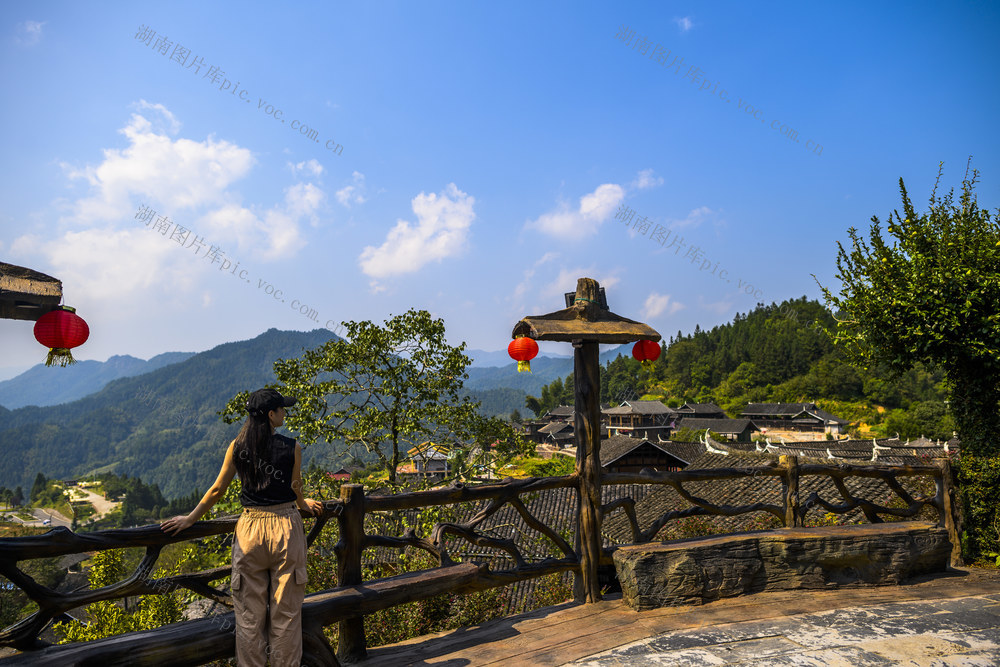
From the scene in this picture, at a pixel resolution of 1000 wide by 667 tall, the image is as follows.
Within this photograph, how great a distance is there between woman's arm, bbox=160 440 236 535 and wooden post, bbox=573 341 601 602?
8.07 ft

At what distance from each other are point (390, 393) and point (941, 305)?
7143 millimetres

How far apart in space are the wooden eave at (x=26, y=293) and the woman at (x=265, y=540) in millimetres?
960

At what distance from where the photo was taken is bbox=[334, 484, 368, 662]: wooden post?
3.24 meters

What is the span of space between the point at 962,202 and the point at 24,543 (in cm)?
848

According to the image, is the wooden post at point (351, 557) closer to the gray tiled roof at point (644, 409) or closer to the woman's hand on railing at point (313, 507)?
the woman's hand on railing at point (313, 507)

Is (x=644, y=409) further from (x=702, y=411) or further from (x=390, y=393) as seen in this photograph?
(x=390, y=393)

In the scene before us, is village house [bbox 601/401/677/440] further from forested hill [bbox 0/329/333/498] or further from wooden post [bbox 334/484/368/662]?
forested hill [bbox 0/329/333/498]

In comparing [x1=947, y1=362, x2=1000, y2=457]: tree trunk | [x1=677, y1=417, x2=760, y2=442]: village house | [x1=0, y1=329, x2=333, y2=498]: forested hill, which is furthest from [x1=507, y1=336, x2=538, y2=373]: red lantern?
[x1=0, y1=329, x2=333, y2=498]: forested hill

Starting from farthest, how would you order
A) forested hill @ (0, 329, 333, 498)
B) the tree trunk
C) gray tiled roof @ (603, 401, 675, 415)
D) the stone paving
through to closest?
forested hill @ (0, 329, 333, 498) → gray tiled roof @ (603, 401, 675, 415) → the tree trunk → the stone paving

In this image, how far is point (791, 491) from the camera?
16.5 feet

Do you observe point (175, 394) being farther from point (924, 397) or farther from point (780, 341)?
point (924, 397)

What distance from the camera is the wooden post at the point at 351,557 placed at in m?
3.24

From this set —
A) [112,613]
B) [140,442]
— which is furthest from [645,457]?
[140,442]

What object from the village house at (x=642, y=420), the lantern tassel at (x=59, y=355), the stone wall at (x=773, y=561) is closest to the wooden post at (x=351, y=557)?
the lantern tassel at (x=59, y=355)
